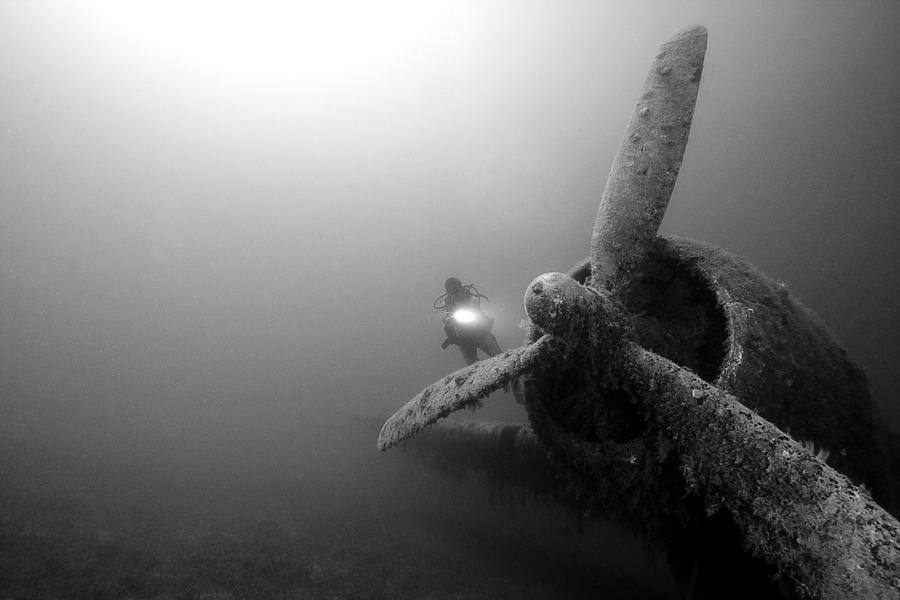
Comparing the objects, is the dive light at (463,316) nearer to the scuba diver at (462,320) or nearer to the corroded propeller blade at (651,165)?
the scuba diver at (462,320)

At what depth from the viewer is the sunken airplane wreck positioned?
A: 1.44 meters

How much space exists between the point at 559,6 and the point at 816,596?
12274cm

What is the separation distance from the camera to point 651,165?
3150 millimetres

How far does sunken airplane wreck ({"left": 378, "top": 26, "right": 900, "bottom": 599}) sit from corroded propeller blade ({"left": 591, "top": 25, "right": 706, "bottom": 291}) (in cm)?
1

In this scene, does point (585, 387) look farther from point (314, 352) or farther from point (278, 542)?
point (314, 352)

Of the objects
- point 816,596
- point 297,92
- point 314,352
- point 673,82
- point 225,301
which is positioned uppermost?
point 297,92

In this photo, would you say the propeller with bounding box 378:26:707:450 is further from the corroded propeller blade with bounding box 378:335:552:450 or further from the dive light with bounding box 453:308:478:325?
the dive light with bounding box 453:308:478:325

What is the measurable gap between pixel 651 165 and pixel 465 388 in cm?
246

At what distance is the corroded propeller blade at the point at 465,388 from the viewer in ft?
8.75

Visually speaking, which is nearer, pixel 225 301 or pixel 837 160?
pixel 837 160

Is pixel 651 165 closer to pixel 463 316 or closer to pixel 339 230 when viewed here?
pixel 463 316

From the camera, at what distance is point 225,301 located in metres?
120

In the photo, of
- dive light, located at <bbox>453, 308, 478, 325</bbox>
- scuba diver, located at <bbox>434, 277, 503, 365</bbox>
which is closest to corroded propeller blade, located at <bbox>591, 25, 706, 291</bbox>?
scuba diver, located at <bbox>434, 277, 503, 365</bbox>

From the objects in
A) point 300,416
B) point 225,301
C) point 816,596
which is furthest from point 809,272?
point 225,301
